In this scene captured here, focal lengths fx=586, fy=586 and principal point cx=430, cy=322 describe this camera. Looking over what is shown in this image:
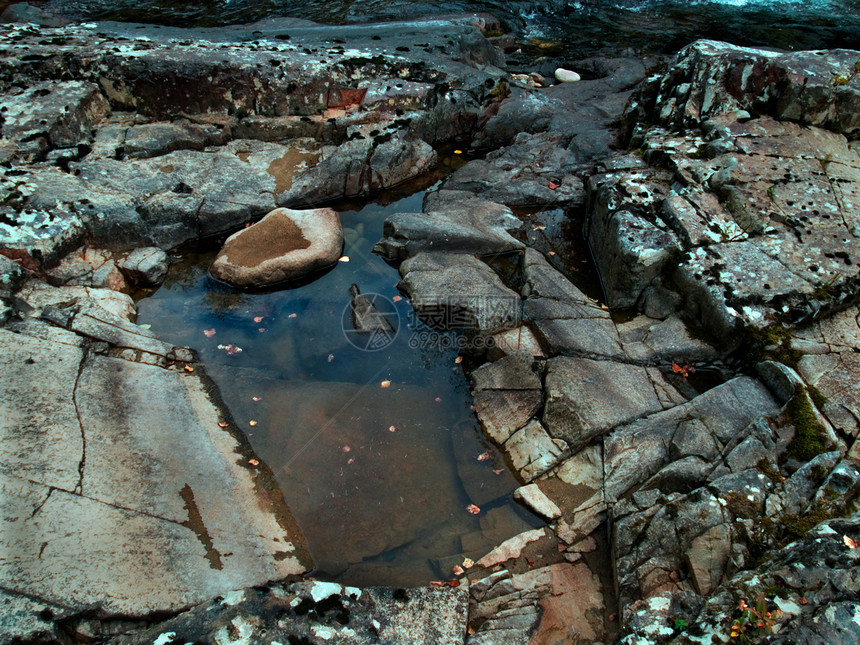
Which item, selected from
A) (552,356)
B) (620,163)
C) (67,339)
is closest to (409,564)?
(552,356)

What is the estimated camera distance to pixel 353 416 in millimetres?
5855

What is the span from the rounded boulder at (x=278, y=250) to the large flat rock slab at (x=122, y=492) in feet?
5.57

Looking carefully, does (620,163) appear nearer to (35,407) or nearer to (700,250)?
(700,250)

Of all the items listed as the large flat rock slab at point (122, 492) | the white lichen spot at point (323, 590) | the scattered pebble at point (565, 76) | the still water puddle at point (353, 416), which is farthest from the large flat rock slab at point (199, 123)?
the white lichen spot at point (323, 590)

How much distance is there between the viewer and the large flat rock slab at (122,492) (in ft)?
13.3

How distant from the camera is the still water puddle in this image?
4.99m

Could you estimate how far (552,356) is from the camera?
20.2ft

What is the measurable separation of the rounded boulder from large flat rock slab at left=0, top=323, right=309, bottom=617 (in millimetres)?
1699

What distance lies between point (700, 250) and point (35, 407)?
271 inches

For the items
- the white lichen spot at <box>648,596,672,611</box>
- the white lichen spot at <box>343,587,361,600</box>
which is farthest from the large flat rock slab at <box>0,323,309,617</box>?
the white lichen spot at <box>648,596,672,611</box>

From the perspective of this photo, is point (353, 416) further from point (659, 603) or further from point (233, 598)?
point (659, 603)

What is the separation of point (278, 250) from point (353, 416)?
259 centimetres

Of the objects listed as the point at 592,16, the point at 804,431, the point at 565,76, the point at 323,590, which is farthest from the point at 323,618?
the point at 592,16

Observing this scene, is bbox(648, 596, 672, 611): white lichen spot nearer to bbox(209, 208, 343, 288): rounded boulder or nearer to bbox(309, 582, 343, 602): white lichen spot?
bbox(309, 582, 343, 602): white lichen spot
